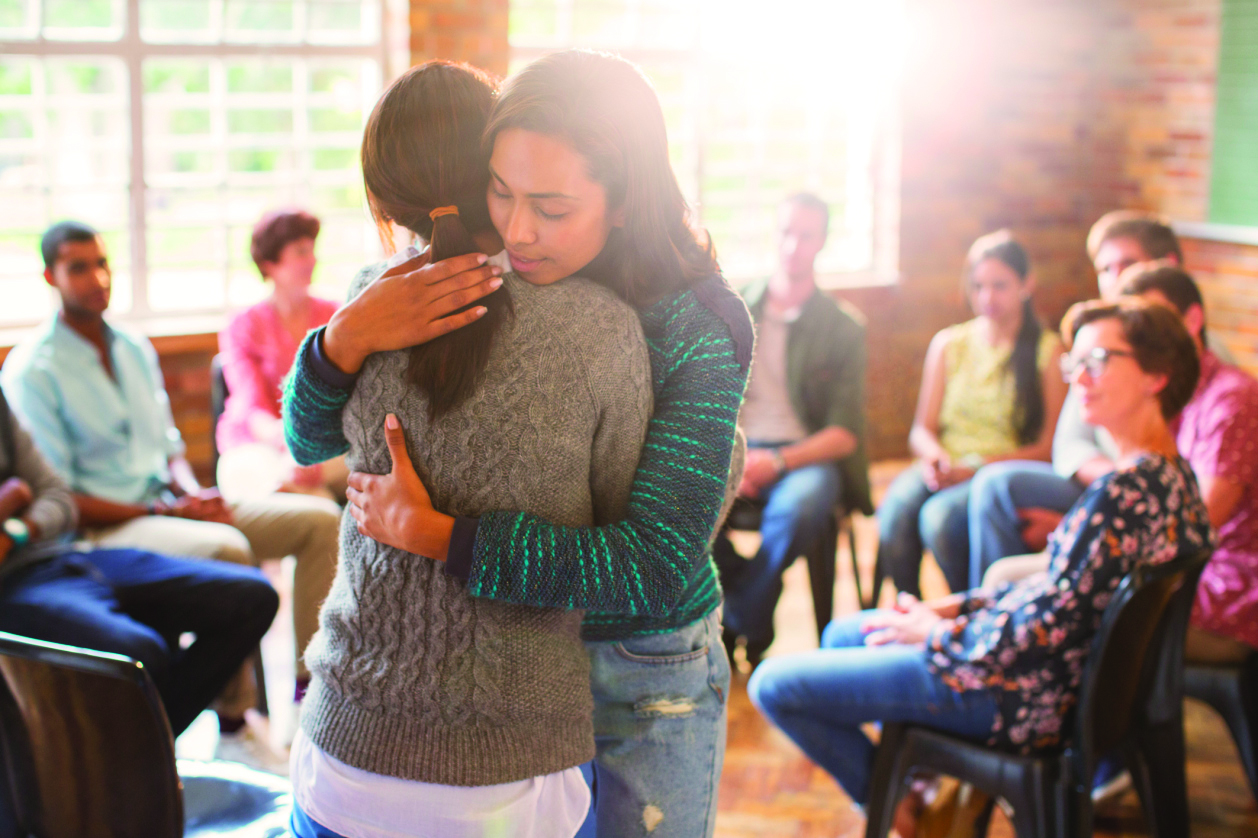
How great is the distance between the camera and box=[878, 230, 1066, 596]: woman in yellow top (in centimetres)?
326

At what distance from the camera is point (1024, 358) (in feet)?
11.3

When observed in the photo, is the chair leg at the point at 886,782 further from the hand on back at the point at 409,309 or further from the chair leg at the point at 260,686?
the chair leg at the point at 260,686

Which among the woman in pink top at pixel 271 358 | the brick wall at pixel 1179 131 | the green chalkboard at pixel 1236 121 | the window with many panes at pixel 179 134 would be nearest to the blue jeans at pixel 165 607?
the woman in pink top at pixel 271 358

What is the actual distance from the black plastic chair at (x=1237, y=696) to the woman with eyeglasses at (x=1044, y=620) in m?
0.55

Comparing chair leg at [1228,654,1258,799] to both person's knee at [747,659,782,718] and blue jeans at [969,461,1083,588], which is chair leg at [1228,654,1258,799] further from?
person's knee at [747,659,782,718]

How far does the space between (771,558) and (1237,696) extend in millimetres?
1219

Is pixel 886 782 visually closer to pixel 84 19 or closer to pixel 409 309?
pixel 409 309

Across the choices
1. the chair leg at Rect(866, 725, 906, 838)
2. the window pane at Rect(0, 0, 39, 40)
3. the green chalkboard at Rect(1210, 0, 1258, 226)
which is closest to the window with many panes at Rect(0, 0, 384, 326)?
the window pane at Rect(0, 0, 39, 40)

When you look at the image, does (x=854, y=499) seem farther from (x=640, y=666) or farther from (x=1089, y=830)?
(x=640, y=666)

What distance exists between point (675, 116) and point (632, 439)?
15.6ft

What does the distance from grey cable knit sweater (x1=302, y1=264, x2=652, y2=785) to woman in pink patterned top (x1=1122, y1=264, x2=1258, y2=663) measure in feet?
5.75

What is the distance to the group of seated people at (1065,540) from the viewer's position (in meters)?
1.92

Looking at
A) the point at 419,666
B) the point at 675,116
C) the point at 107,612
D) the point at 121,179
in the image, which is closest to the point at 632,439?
the point at 419,666

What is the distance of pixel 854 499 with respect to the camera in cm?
349
